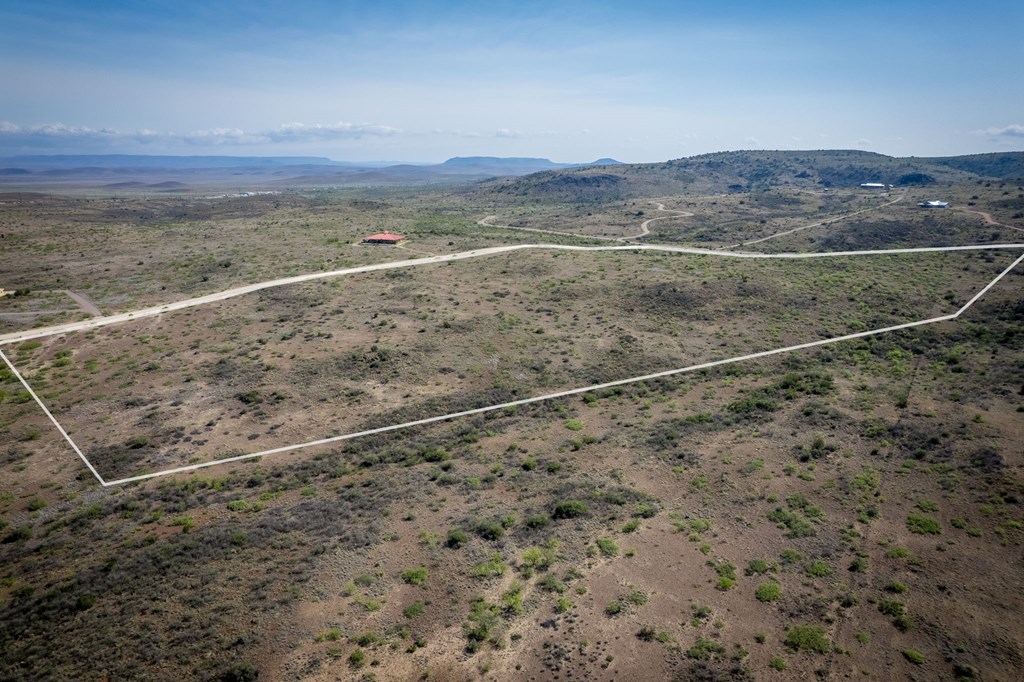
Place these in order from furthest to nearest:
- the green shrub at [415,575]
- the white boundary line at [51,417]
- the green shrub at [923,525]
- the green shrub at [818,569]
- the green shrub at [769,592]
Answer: the white boundary line at [51,417], the green shrub at [923,525], the green shrub at [415,575], the green shrub at [818,569], the green shrub at [769,592]

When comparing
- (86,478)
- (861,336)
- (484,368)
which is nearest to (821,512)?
(484,368)

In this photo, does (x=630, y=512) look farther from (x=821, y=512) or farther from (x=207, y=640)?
(x=207, y=640)

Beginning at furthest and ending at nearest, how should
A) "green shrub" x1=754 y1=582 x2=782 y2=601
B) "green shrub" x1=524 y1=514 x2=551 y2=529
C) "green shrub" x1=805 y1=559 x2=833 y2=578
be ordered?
"green shrub" x1=524 y1=514 x2=551 y2=529 → "green shrub" x1=805 y1=559 x2=833 y2=578 → "green shrub" x1=754 y1=582 x2=782 y2=601

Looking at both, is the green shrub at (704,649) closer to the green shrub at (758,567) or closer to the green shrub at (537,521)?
the green shrub at (758,567)

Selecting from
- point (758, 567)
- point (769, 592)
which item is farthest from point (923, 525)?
point (769, 592)

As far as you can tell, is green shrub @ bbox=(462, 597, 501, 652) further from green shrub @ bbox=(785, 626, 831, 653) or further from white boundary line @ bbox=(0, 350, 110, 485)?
white boundary line @ bbox=(0, 350, 110, 485)

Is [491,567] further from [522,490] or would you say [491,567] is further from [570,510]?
[522,490]

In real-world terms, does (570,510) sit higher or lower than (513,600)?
higher

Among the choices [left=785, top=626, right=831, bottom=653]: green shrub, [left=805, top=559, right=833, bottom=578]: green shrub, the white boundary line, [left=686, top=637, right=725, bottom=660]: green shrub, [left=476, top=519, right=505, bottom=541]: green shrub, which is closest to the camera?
[left=686, top=637, right=725, bottom=660]: green shrub
